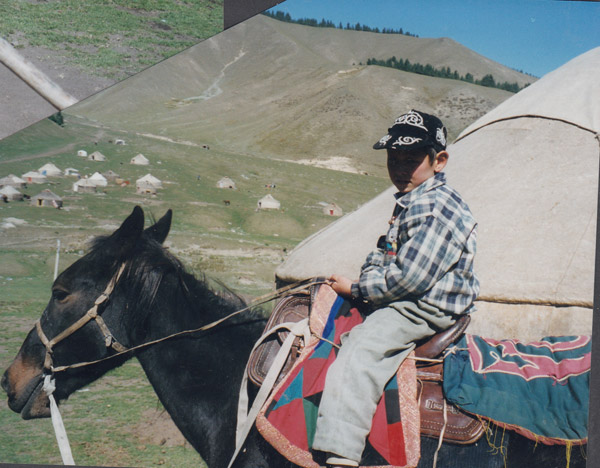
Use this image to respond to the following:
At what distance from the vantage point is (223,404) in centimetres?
244

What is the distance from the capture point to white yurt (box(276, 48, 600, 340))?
3229 millimetres

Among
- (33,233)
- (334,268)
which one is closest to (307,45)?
(33,233)

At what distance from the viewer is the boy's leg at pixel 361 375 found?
2.00 metres

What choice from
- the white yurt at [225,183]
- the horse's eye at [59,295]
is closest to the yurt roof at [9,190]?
the white yurt at [225,183]

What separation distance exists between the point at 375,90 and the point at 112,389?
81.3 feet

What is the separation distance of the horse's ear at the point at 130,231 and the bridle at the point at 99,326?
108 mm

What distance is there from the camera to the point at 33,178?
1269cm

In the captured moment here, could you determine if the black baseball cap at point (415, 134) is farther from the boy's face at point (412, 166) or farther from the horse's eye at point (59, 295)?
the horse's eye at point (59, 295)

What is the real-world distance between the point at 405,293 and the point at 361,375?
40 centimetres

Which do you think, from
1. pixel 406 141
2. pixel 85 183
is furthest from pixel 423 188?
pixel 85 183

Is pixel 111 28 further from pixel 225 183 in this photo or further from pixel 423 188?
pixel 423 188

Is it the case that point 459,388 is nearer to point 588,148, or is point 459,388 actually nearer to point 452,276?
point 452,276

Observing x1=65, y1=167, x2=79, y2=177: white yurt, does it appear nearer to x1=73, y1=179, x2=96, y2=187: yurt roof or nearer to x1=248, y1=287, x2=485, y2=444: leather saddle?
x1=73, y1=179, x2=96, y2=187: yurt roof

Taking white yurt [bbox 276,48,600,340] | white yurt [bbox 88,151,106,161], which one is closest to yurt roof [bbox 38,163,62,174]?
white yurt [bbox 88,151,106,161]
